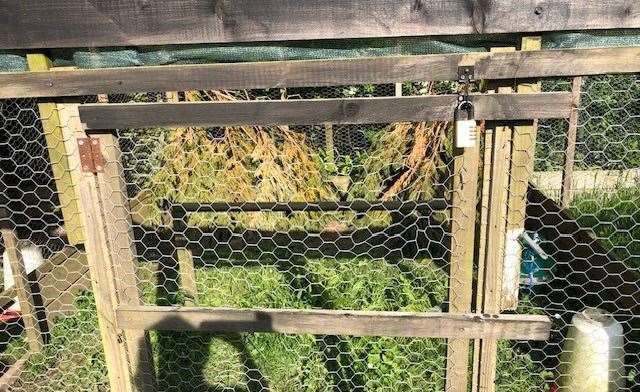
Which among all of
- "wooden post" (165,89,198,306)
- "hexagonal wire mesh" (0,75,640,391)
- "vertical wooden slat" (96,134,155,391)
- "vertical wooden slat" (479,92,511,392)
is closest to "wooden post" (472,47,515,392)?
"vertical wooden slat" (479,92,511,392)

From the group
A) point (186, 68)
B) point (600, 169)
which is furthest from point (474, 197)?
point (600, 169)

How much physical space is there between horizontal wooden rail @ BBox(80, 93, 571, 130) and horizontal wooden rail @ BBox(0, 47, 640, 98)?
71mm

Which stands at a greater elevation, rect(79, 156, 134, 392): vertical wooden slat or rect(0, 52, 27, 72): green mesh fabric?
rect(0, 52, 27, 72): green mesh fabric

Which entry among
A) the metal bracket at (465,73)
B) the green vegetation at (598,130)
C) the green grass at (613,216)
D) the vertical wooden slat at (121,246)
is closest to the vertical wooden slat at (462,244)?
the metal bracket at (465,73)

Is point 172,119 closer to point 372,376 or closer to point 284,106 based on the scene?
point 284,106

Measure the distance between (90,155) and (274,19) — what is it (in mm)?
947

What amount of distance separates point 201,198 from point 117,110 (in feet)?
12.5

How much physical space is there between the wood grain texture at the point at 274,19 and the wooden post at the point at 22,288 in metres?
1.82

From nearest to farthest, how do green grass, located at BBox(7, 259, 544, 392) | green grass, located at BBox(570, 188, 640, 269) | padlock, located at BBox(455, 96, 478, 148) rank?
1. padlock, located at BBox(455, 96, 478, 148)
2. green grass, located at BBox(7, 259, 544, 392)
3. green grass, located at BBox(570, 188, 640, 269)

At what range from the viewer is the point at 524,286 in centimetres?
410

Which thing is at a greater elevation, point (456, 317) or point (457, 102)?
point (457, 102)

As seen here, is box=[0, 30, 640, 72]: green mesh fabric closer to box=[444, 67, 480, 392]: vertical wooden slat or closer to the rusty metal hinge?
the rusty metal hinge

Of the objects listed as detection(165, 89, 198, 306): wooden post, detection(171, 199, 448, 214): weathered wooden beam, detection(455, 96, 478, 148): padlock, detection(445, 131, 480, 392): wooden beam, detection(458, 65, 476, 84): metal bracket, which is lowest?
detection(165, 89, 198, 306): wooden post

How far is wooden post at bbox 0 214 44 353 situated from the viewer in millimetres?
3543
